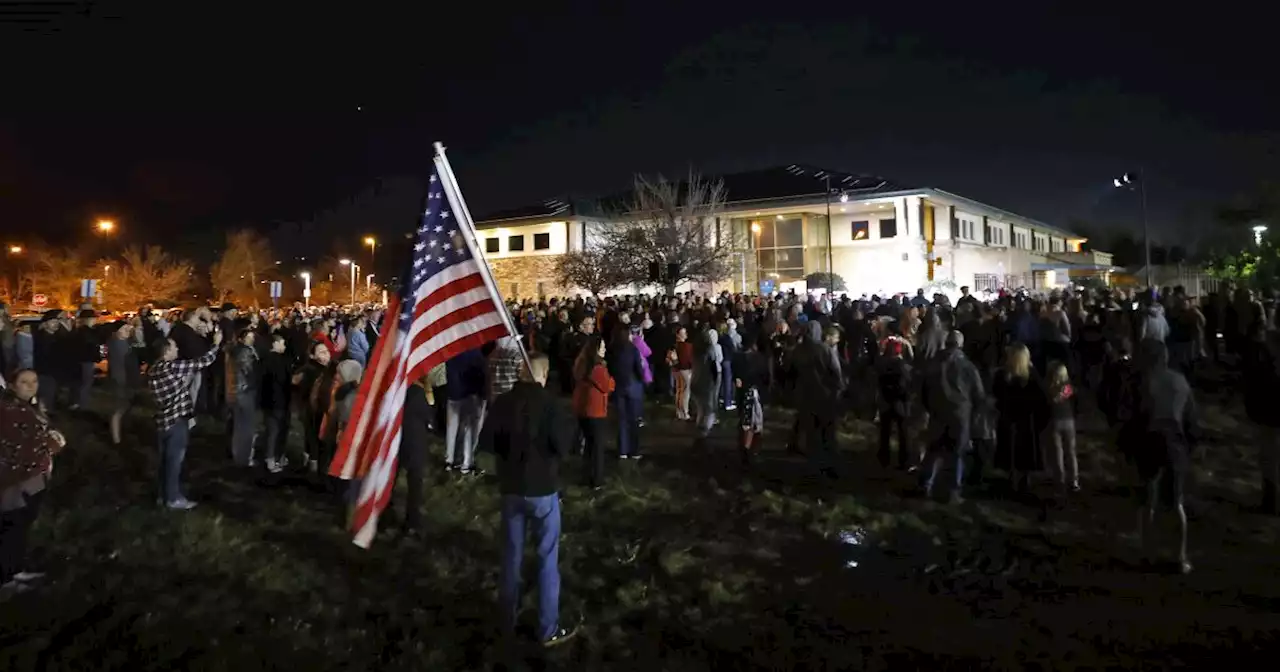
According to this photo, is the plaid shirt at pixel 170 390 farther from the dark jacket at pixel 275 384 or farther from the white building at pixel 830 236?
the white building at pixel 830 236

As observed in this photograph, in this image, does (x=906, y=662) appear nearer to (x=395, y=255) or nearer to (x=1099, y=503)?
(x=1099, y=503)

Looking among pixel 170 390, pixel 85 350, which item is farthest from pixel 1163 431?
pixel 85 350

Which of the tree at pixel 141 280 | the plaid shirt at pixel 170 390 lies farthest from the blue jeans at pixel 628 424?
the tree at pixel 141 280

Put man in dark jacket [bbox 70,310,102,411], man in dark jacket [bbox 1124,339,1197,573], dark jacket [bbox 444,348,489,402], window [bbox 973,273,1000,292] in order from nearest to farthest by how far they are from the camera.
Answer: man in dark jacket [bbox 1124,339,1197,573] → dark jacket [bbox 444,348,489,402] → man in dark jacket [bbox 70,310,102,411] → window [bbox 973,273,1000,292]

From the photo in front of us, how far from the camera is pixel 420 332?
5.27 meters

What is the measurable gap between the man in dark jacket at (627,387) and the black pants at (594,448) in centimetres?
103

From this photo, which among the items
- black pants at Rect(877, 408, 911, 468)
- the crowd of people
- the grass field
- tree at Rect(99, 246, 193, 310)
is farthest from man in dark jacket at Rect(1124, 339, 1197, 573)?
tree at Rect(99, 246, 193, 310)

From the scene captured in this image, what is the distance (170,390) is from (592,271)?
107 feet

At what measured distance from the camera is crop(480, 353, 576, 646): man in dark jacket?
5320 millimetres

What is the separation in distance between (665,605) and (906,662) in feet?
5.68

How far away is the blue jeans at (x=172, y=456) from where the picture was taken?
8375 mm

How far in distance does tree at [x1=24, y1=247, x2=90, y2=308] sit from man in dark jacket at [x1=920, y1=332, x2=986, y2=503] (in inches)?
2595

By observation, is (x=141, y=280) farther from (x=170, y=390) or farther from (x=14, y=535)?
(x=14, y=535)

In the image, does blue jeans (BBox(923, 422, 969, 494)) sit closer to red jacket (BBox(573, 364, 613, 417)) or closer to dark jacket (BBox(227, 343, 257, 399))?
red jacket (BBox(573, 364, 613, 417))
